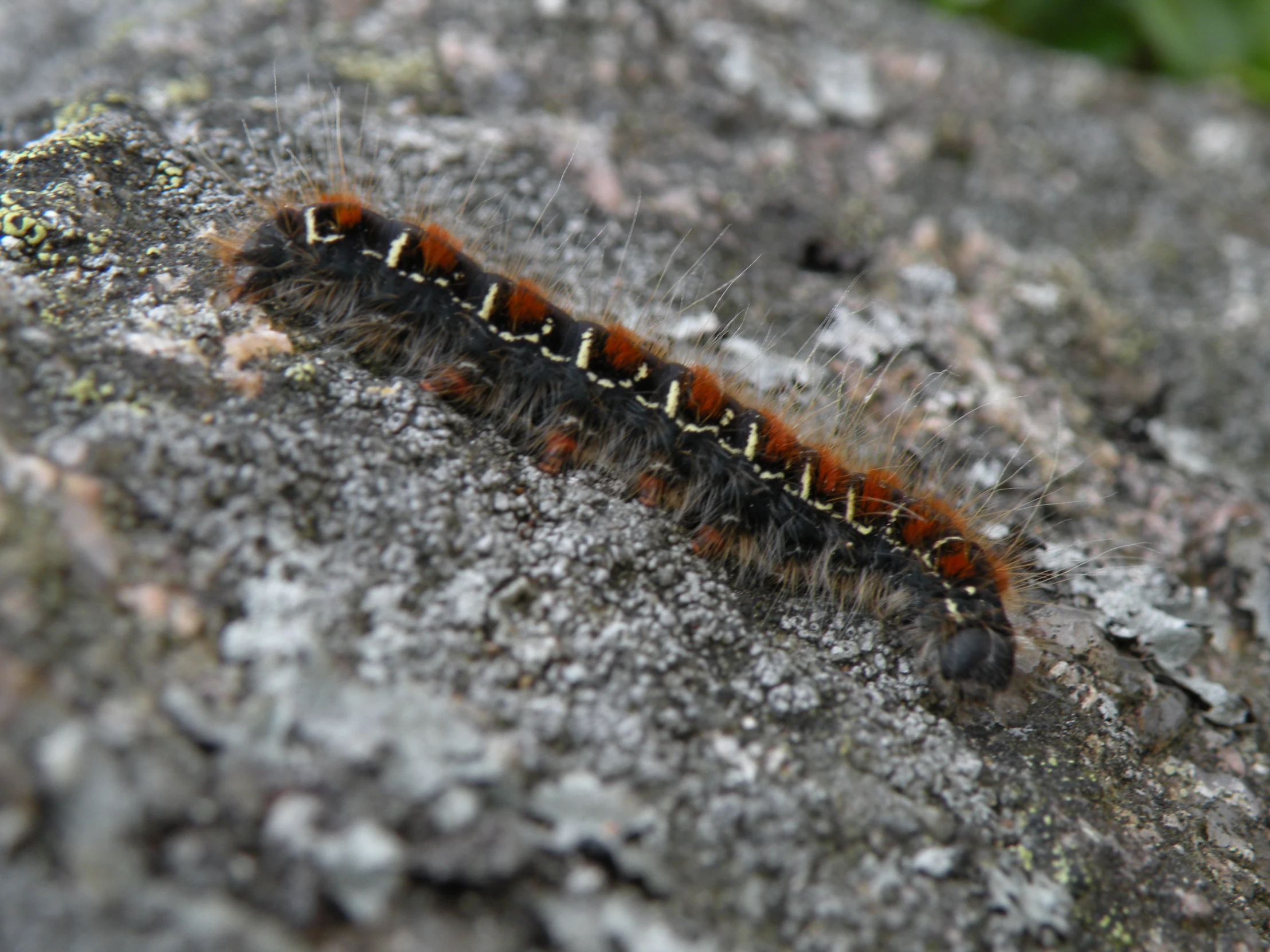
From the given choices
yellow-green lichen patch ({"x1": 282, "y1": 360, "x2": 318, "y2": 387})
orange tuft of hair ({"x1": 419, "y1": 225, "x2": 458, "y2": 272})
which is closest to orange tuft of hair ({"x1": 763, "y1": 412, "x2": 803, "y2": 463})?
orange tuft of hair ({"x1": 419, "y1": 225, "x2": 458, "y2": 272})

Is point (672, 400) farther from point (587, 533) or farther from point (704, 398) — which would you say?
point (587, 533)

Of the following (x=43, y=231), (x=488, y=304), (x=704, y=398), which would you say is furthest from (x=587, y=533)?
(x=43, y=231)

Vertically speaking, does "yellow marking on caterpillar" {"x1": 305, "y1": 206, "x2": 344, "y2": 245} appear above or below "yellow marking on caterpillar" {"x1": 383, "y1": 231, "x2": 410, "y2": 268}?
below

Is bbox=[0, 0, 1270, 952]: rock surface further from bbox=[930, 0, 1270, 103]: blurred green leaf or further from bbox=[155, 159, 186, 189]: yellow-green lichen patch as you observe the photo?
bbox=[930, 0, 1270, 103]: blurred green leaf

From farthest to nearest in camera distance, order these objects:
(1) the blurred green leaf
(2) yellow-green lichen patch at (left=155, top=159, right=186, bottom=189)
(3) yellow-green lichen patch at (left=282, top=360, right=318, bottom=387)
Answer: (1) the blurred green leaf → (2) yellow-green lichen patch at (left=155, top=159, right=186, bottom=189) → (3) yellow-green lichen patch at (left=282, top=360, right=318, bottom=387)

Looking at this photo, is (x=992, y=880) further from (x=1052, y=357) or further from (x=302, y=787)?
(x=1052, y=357)

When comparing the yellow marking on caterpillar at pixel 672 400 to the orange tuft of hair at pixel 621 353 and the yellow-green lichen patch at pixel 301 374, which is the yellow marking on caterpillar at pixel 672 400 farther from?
the yellow-green lichen patch at pixel 301 374

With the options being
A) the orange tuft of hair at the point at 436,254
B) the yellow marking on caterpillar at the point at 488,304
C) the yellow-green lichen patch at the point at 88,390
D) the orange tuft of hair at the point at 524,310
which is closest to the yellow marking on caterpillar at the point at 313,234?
the orange tuft of hair at the point at 436,254
